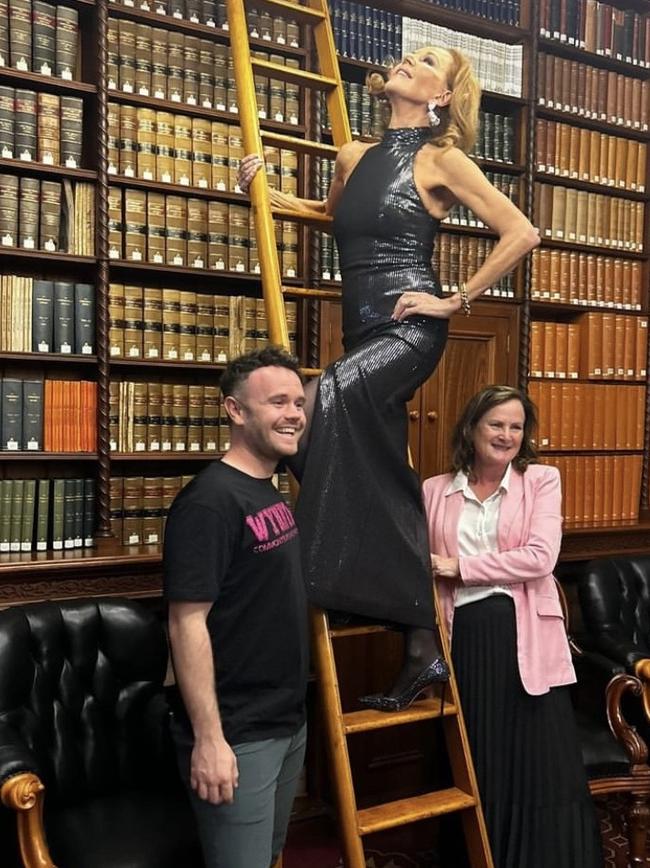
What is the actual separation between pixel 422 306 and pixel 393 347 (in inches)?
4.2

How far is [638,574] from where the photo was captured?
117 inches

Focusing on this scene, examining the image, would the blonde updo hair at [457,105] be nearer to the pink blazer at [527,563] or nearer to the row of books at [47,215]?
the pink blazer at [527,563]

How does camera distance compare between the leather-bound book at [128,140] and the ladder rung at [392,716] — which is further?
the leather-bound book at [128,140]

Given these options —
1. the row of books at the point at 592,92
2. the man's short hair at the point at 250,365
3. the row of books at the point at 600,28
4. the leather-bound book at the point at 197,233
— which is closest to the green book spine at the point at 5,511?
the leather-bound book at the point at 197,233

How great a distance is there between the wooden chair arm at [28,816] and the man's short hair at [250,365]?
83 cm

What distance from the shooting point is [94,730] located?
2.09 m

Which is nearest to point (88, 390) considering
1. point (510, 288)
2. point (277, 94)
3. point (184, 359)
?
point (184, 359)

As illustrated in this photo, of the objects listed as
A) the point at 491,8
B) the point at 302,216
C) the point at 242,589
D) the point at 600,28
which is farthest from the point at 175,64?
the point at 242,589

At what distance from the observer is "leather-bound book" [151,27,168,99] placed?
2.74 meters

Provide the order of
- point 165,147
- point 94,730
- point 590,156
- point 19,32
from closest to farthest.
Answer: point 94,730 → point 19,32 → point 165,147 → point 590,156

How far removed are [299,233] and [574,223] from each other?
3.94 feet

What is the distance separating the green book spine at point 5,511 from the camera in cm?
259

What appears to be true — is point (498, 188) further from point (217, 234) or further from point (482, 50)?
point (217, 234)

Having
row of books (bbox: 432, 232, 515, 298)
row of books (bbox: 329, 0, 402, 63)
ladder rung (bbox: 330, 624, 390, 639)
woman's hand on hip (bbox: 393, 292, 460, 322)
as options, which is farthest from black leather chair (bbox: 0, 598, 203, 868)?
row of books (bbox: 329, 0, 402, 63)
